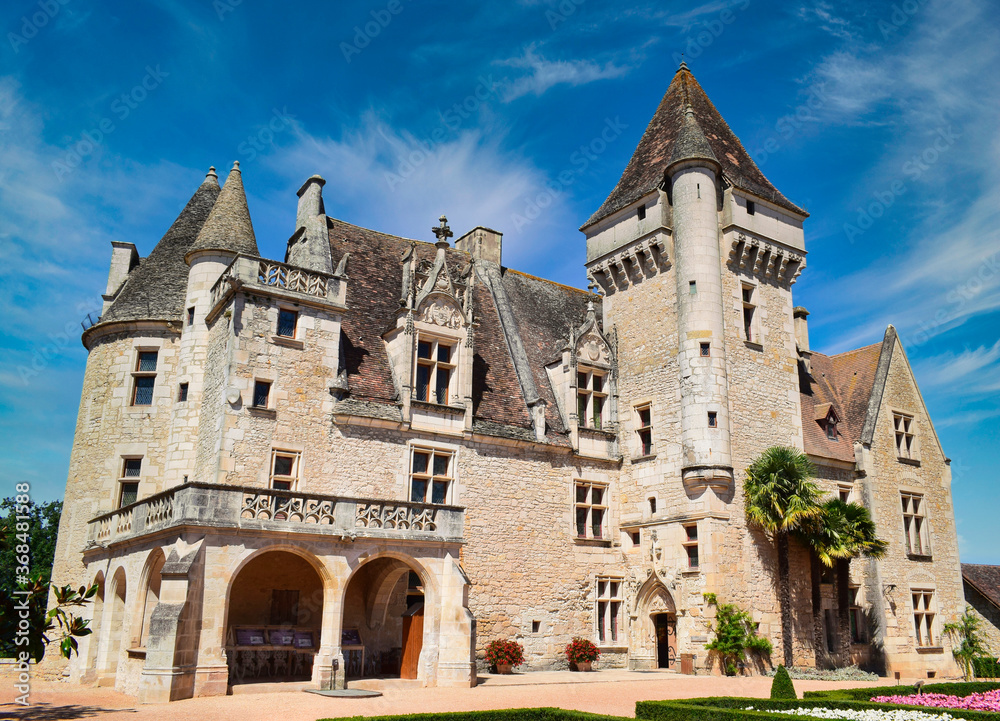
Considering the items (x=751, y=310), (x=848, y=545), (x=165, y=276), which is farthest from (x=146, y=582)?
(x=751, y=310)

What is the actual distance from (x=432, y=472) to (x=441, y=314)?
4398 millimetres

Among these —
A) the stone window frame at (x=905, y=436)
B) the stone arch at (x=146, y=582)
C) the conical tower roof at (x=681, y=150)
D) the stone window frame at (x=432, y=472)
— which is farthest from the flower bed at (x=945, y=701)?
the conical tower roof at (x=681, y=150)

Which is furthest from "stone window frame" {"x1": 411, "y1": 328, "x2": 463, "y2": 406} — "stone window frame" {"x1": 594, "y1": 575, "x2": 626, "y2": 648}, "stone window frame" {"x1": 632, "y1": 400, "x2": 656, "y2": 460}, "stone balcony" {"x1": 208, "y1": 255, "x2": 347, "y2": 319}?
"stone window frame" {"x1": 594, "y1": 575, "x2": 626, "y2": 648}

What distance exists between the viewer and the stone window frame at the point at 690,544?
2191 centimetres

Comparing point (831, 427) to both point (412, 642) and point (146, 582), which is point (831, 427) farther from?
point (146, 582)

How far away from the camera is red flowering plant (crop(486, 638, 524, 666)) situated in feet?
66.2

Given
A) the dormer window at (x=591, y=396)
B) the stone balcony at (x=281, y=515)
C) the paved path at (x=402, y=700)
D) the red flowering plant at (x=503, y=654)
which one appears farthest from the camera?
the dormer window at (x=591, y=396)

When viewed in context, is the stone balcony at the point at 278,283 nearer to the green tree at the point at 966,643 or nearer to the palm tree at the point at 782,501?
the palm tree at the point at 782,501

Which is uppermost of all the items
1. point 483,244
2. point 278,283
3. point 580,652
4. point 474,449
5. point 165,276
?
point 483,244

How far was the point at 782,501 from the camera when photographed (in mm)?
22016

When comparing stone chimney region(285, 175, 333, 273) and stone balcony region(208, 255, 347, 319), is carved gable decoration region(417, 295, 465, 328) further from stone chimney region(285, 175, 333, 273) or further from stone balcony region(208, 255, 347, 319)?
stone chimney region(285, 175, 333, 273)

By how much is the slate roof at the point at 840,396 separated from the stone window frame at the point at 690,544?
554 centimetres

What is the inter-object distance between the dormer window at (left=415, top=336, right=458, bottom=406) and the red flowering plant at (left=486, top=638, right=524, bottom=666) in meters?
6.37

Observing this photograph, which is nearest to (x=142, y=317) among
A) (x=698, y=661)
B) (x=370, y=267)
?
(x=370, y=267)
